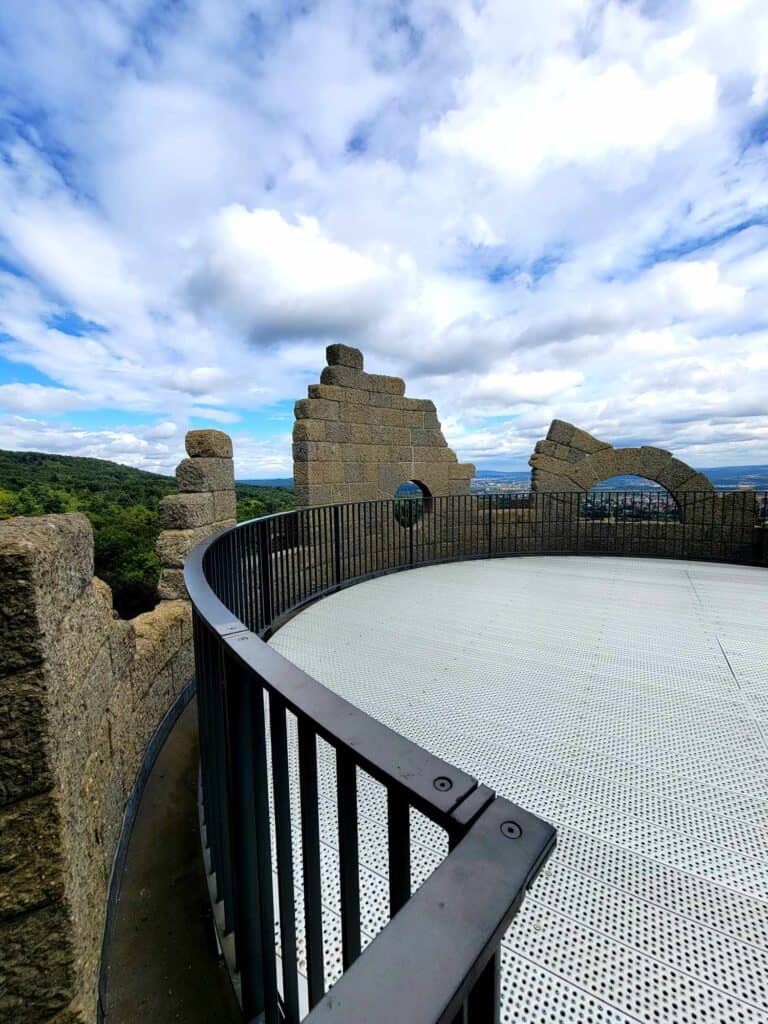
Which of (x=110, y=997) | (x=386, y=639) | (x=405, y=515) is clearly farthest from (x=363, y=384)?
(x=110, y=997)

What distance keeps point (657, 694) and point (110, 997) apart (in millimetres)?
3218

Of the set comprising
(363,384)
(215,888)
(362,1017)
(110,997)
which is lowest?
(110,997)

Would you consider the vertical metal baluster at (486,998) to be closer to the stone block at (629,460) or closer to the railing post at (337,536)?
the railing post at (337,536)

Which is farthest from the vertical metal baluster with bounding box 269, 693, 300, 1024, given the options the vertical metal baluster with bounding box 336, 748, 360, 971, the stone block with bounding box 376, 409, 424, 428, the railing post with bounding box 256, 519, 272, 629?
the stone block with bounding box 376, 409, 424, 428

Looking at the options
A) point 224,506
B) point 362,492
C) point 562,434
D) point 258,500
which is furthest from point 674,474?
point 258,500

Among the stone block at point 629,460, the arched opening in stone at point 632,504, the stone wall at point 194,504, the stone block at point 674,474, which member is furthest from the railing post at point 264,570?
the stone block at point 674,474

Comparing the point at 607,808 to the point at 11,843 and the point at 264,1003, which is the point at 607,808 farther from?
the point at 11,843

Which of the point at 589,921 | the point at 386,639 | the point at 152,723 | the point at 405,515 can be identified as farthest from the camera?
the point at 405,515

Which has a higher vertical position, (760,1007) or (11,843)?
(11,843)

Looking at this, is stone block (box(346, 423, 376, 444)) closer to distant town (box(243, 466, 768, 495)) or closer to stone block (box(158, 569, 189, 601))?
distant town (box(243, 466, 768, 495))

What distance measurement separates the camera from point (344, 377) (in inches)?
310

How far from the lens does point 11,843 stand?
1.32 m

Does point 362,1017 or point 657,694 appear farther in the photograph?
point 657,694

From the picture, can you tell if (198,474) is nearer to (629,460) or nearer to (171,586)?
(171,586)
